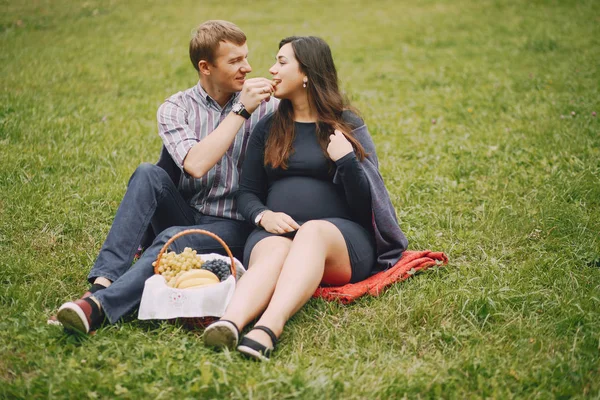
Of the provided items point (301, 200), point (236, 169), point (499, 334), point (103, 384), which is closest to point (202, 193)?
point (236, 169)

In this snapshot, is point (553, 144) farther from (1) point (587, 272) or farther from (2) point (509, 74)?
(2) point (509, 74)

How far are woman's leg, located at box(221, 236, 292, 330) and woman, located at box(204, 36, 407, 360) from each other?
0.01 m

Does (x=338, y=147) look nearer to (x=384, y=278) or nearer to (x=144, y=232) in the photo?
(x=384, y=278)

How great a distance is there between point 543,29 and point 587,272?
9.05 meters

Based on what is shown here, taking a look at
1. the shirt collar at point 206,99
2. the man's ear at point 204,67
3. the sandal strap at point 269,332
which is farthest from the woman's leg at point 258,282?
the man's ear at point 204,67

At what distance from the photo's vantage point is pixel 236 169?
13.9 feet

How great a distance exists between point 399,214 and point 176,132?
214cm

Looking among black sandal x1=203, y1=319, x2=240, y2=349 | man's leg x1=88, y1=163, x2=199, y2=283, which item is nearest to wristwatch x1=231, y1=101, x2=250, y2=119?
man's leg x1=88, y1=163, x2=199, y2=283

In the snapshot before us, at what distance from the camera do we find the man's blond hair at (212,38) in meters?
4.06

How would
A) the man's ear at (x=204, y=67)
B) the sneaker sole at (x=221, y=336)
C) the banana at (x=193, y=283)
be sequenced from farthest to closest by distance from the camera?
1. the man's ear at (x=204, y=67)
2. the banana at (x=193, y=283)
3. the sneaker sole at (x=221, y=336)

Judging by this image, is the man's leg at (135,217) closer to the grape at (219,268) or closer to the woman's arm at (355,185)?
the grape at (219,268)

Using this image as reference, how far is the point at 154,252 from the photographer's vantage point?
3.62 meters

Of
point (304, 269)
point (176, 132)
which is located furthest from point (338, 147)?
point (176, 132)

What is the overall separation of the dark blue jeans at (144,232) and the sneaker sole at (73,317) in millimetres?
169
